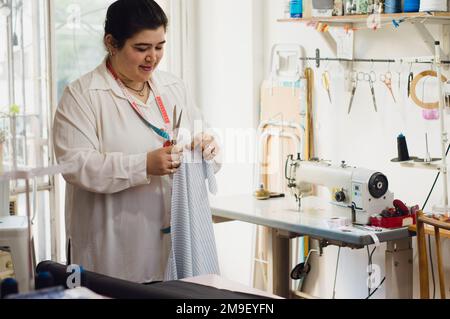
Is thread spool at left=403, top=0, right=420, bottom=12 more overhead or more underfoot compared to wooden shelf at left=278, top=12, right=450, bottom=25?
more overhead

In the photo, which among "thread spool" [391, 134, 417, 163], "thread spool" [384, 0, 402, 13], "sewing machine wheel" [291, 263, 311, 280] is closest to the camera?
"thread spool" [384, 0, 402, 13]

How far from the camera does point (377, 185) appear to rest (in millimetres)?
3410

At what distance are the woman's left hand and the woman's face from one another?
0.27m

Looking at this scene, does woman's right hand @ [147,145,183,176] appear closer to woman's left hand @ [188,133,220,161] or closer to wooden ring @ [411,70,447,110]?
woman's left hand @ [188,133,220,161]

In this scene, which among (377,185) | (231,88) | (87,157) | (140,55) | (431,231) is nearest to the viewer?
(87,157)

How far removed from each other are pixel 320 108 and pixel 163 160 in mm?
1861

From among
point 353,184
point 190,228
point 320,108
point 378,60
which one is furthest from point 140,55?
point 320,108

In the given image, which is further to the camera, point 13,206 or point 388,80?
point 13,206

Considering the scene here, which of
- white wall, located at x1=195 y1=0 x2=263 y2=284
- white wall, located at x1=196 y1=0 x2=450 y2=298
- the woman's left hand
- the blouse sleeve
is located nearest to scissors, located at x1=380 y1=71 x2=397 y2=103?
white wall, located at x1=196 y1=0 x2=450 y2=298

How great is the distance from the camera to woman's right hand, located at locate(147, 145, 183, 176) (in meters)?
2.55

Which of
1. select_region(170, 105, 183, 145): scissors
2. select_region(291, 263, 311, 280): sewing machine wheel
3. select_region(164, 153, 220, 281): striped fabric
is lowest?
select_region(291, 263, 311, 280): sewing machine wheel

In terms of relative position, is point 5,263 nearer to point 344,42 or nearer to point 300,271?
point 300,271

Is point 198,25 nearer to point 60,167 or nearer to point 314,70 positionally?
point 314,70
